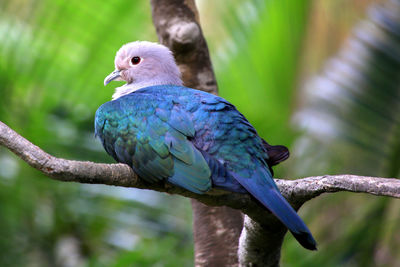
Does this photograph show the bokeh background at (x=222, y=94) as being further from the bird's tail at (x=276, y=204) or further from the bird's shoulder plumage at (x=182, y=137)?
the bird's tail at (x=276, y=204)

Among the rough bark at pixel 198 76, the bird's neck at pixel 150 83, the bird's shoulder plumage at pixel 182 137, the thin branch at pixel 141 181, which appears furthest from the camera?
the bird's neck at pixel 150 83

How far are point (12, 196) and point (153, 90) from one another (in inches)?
66.3

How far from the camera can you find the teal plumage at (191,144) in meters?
2.67

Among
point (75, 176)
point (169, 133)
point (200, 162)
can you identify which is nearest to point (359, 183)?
point (200, 162)

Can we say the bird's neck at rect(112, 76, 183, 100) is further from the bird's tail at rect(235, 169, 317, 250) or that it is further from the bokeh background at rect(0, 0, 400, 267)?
the bird's tail at rect(235, 169, 317, 250)

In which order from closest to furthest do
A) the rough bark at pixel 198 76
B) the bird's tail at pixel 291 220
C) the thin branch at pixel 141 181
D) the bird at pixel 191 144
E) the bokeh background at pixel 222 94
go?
the thin branch at pixel 141 181 → the bird's tail at pixel 291 220 → the bird at pixel 191 144 → the rough bark at pixel 198 76 → the bokeh background at pixel 222 94

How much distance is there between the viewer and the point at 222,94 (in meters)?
5.02

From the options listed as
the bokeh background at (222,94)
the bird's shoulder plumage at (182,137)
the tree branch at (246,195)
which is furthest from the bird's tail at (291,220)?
the bokeh background at (222,94)

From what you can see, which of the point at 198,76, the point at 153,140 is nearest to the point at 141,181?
the point at 153,140

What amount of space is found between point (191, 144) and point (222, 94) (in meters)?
2.24

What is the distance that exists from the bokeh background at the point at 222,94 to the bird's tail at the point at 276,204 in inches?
53.9

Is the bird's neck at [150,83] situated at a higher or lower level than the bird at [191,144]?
higher

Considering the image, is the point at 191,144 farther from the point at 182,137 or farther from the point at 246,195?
the point at 246,195

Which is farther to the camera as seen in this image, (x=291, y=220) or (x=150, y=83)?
(x=150, y=83)
